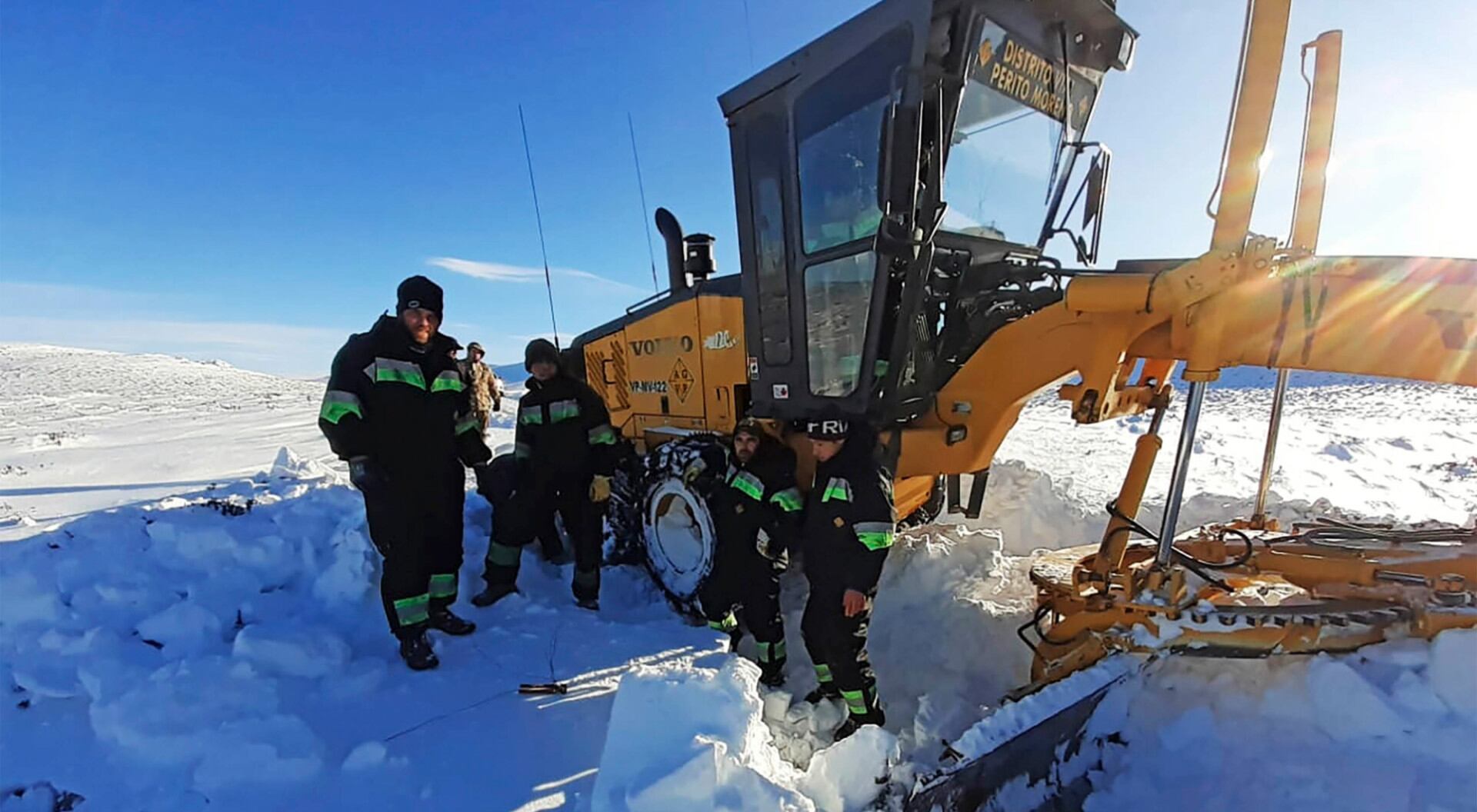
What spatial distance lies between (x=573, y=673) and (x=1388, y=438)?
13013 millimetres

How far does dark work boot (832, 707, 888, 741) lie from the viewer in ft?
10.3

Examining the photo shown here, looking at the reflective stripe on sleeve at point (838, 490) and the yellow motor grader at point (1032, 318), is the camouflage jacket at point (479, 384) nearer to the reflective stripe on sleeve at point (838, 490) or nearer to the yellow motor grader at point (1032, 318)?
the yellow motor grader at point (1032, 318)

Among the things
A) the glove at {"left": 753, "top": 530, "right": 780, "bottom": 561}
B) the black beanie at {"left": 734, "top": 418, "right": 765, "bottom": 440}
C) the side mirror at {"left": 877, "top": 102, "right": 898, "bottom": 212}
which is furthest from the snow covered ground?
the side mirror at {"left": 877, "top": 102, "right": 898, "bottom": 212}

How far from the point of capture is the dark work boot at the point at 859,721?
123 inches

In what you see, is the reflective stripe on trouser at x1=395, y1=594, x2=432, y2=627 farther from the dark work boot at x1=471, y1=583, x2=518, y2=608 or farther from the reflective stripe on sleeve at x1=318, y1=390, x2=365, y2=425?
the reflective stripe on sleeve at x1=318, y1=390, x2=365, y2=425

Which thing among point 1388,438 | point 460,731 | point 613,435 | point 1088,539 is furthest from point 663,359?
point 1388,438

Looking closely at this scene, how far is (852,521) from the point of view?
309 cm

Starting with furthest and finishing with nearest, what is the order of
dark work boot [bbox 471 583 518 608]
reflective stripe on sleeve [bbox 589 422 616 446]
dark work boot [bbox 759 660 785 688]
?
reflective stripe on sleeve [bbox 589 422 616 446]
dark work boot [bbox 471 583 518 608]
dark work boot [bbox 759 660 785 688]

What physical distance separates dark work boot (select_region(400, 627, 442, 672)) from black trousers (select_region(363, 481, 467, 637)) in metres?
0.02

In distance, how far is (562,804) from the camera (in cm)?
220

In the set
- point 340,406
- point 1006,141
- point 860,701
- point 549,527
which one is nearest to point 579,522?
point 549,527

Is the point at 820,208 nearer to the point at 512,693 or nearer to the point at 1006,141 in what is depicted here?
the point at 1006,141

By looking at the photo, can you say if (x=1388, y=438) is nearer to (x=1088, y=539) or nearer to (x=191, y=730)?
(x=1088, y=539)

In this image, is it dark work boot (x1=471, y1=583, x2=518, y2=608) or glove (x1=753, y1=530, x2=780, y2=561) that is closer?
glove (x1=753, y1=530, x2=780, y2=561)
